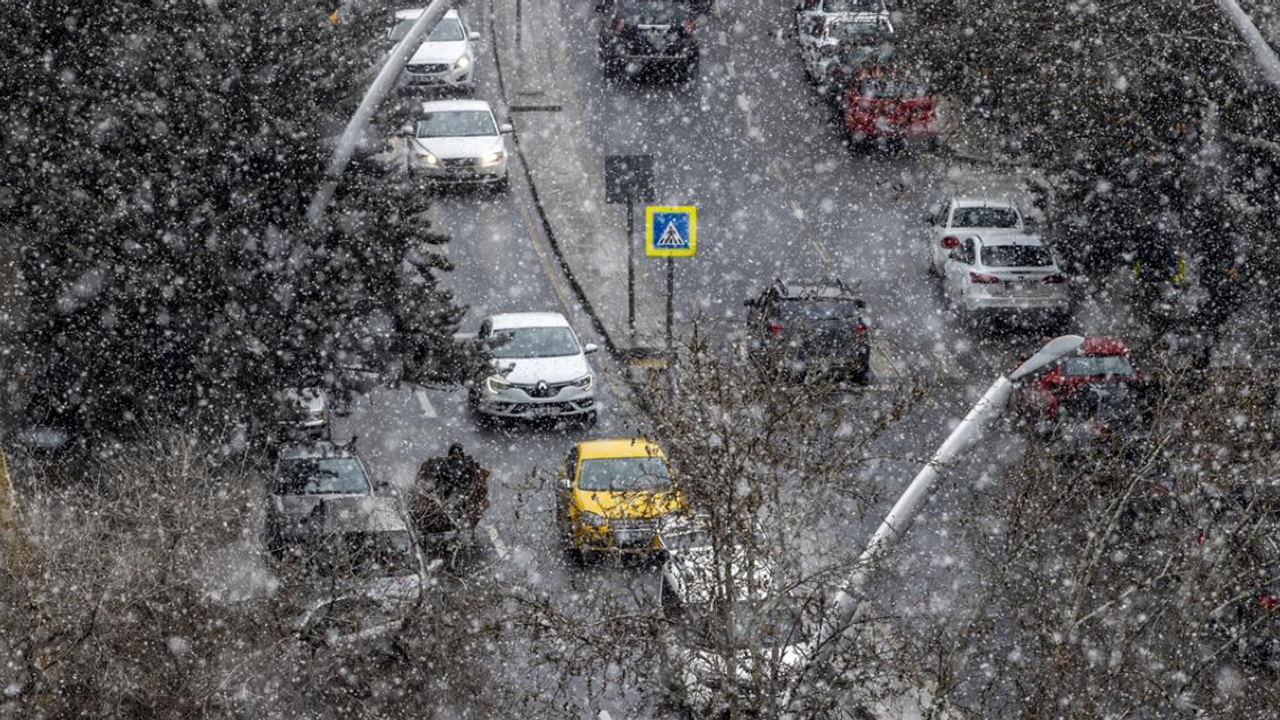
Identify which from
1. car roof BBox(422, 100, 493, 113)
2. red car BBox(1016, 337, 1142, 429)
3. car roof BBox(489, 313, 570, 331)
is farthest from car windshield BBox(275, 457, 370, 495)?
car roof BBox(422, 100, 493, 113)

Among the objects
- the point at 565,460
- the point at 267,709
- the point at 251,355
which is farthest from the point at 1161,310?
the point at 267,709

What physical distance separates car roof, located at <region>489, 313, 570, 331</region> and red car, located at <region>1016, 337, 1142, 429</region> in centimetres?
668

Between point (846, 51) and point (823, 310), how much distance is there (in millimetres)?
8280

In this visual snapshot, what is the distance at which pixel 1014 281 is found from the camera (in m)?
27.9

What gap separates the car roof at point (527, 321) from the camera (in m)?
25.8

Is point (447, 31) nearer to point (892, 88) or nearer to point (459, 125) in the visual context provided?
point (459, 125)

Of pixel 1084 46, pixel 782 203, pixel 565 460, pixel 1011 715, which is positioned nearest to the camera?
pixel 1011 715

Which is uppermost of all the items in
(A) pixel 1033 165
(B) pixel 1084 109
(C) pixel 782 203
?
(B) pixel 1084 109

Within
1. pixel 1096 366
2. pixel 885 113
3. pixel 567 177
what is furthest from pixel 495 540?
pixel 885 113

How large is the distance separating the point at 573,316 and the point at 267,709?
46.5 feet

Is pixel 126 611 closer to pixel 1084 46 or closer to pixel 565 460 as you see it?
pixel 565 460

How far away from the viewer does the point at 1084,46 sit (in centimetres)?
2467

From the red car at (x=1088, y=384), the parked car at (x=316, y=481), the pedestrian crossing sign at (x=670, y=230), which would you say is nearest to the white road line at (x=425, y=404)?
the parked car at (x=316, y=481)

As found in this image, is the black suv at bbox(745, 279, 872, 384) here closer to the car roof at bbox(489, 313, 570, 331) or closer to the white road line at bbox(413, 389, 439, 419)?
the car roof at bbox(489, 313, 570, 331)
